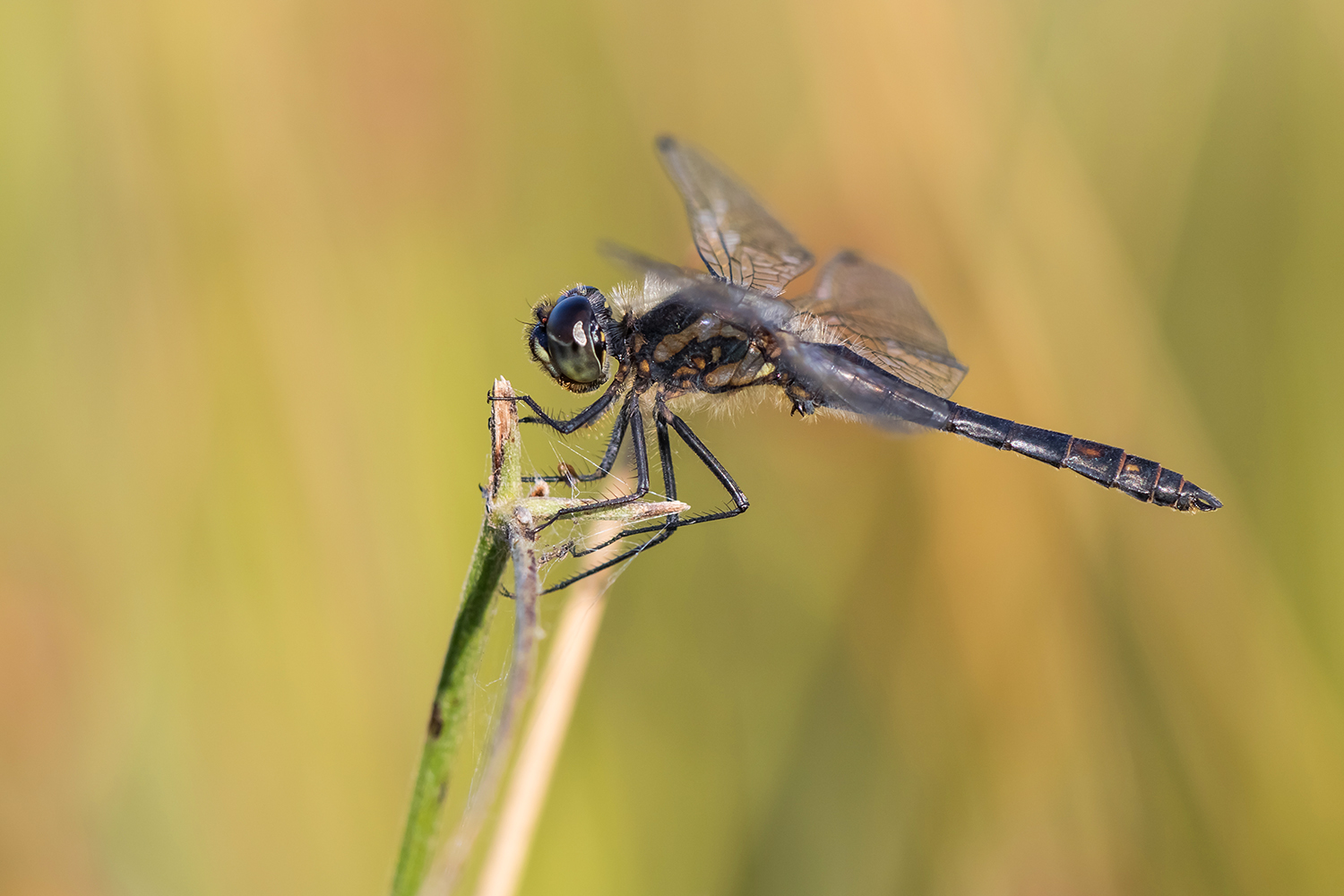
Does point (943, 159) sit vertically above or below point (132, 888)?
above

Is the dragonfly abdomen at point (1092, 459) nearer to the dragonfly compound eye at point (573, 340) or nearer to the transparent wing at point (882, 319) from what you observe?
the transparent wing at point (882, 319)

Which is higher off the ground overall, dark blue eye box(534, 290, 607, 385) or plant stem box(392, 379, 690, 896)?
dark blue eye box(534, 290, 607, 385)

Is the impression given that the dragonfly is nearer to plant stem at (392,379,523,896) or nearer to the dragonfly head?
the dragonfly head

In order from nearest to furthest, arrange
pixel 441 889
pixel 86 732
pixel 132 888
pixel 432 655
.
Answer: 1. pixel 441 889
2. pixel 132 888
3. pixel 86 732
4. pixel 432 655

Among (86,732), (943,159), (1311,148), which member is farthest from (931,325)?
(86,732)

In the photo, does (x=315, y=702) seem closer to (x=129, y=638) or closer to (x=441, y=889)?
(x=129, y=638)

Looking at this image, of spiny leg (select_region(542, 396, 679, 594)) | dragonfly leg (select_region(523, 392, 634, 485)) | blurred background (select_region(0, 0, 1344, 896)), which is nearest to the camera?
spiny leg (select_region(542, 396, 679, 594))

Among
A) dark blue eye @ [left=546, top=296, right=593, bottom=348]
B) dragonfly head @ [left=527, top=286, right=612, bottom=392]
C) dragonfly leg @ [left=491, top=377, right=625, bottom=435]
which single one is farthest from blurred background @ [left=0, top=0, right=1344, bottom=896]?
dark blue eye @ [left=546, top=296, right=593, bottom=348]

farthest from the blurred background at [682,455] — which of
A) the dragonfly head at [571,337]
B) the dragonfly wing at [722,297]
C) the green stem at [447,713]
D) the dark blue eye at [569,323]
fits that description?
the green stem at [447,713]
